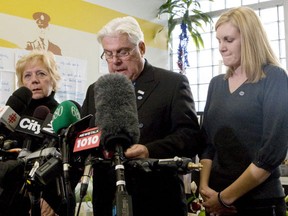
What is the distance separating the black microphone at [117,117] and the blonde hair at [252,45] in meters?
0.53

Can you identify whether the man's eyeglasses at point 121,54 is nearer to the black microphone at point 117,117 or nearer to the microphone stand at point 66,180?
the black microphone at point 117,117

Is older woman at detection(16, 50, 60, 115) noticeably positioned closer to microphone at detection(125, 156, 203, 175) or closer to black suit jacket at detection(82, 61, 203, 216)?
black suit jacket at detection(82, 61, 203, 216)

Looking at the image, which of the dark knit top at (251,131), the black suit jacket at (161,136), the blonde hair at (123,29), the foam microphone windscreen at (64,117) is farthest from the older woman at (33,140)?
the dark knit top at (251,131)

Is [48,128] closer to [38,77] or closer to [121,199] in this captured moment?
[121,199]

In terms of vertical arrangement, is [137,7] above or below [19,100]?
above

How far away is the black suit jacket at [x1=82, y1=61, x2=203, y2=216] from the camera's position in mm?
1355

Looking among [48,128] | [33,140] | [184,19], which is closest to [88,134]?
[48,128]

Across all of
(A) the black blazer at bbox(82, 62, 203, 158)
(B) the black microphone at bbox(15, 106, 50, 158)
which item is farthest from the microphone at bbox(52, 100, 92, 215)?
(A) the black blazer at bbox(82, 62, 203, 158)

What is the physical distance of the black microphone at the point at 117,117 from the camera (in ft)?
2.91

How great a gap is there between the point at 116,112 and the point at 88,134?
0.28ft

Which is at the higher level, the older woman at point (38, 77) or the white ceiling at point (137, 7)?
the white ceiling at point (137, 7)

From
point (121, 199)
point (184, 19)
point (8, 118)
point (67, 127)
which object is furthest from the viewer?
point (184, 19)

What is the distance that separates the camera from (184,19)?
4297mm

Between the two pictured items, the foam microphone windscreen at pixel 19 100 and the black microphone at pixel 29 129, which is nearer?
the black microphone at pixel 29 129
